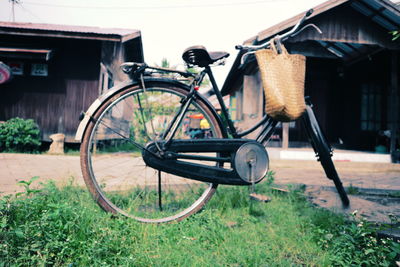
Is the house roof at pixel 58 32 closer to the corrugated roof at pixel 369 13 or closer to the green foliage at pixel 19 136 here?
the green foliage at pixel 19 136

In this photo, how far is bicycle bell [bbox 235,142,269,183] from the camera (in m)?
2.12

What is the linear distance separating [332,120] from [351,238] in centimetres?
903

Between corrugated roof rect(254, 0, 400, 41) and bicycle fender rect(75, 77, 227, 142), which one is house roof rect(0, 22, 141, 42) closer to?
corrugated roof rect(254, 0, 400, 41)

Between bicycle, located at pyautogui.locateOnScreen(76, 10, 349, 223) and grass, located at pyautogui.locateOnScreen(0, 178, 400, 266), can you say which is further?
bicycle, located at pyautogui.locateOnScreen(76, 10, 349, 223)

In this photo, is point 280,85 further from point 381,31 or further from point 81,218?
point 381,31

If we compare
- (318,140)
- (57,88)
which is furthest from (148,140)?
(57,88)

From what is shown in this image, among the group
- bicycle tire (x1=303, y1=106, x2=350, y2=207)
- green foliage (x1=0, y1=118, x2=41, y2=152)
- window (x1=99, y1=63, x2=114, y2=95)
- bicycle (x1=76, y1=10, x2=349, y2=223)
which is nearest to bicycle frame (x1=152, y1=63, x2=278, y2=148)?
bicycle (x1=76, y1=10, x2=349, y2=223)

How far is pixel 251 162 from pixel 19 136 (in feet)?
24.4

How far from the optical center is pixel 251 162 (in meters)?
2.14

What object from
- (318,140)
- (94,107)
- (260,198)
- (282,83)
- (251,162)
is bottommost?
(260,198)

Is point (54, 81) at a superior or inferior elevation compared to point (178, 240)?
Result: superior

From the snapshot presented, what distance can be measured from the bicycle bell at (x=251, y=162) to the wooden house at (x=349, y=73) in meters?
5.02

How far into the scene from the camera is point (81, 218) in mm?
1754

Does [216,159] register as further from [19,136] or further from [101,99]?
[19,136]
